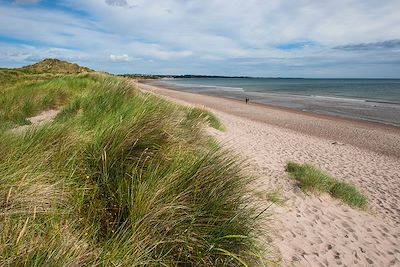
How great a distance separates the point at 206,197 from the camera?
9.28 feet

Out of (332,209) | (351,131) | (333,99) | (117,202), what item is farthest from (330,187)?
(333,99)

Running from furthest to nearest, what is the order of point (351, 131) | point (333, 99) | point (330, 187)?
1. point (333, 99)
2. point (351, 131)
3. point (330, 187)

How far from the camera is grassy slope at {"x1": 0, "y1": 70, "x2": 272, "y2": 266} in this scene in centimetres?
204

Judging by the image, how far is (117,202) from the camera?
8.95 ft

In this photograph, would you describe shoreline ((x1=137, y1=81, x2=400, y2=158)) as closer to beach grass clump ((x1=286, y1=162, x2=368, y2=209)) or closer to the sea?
the sea

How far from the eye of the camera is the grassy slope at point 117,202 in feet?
6.69

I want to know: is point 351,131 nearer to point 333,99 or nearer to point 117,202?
point 117,202

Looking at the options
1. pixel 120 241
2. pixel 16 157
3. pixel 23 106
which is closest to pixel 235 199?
pixel 120 241

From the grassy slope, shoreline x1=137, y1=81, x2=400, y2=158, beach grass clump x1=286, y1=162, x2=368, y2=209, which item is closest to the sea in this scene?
shoreline x1=137, y1=81, x2=400, y2=158

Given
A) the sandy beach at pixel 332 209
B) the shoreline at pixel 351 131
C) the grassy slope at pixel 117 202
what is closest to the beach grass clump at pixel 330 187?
the sandy beach at pixel 332 209

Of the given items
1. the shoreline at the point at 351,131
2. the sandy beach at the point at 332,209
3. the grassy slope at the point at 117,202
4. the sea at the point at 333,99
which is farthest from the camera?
the sea at the point at 333,99

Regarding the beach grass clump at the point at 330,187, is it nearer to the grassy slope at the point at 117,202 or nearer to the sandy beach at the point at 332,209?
the sandy beach at the point at 332,209

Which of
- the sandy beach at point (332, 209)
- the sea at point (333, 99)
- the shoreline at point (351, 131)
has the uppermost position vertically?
the sandy beach at point (332, 209)

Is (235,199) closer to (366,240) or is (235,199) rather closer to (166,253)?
(166,253)
